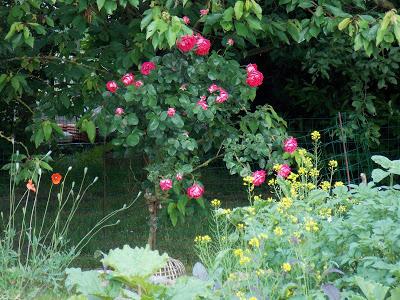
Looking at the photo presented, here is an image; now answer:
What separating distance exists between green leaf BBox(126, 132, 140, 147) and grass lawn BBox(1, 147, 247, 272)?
0.66m

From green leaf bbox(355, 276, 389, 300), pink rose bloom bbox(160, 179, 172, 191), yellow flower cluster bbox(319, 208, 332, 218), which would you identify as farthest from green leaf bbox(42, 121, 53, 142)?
green leaf bbox(355, 276, 389, 300)

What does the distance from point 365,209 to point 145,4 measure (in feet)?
9.97

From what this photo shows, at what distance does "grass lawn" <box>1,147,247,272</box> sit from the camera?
6.63 meters

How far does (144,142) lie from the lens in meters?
4.95

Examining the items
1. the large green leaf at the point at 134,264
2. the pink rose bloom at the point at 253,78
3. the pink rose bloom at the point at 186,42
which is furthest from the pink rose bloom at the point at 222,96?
the large green leaf at the point at 134,264

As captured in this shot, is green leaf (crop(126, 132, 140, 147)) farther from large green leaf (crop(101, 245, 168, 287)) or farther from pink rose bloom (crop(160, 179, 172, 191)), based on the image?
large green leaf (crop(101, 245, 168, 287))

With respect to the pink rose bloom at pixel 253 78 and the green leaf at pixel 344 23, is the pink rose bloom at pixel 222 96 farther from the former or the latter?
the green leaf at pixel 344 23

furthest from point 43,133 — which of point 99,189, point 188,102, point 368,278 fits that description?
point 99,189

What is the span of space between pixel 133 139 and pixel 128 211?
4.09 m

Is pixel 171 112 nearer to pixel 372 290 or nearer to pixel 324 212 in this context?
pixel 324 212

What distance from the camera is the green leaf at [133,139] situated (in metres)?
4.76

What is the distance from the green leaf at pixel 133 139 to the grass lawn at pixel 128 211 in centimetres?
66

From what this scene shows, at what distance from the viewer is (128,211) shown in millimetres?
8766

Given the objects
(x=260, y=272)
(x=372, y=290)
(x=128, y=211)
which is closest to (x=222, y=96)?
(x=260, y=272)
